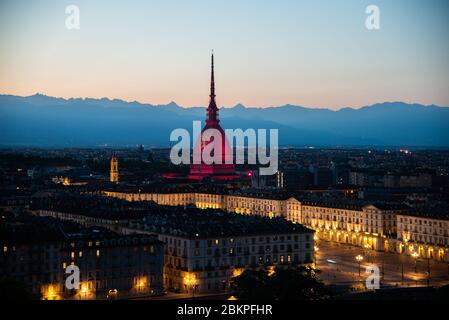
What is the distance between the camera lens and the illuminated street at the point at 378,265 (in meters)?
50.2

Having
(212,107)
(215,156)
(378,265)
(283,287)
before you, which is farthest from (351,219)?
(212,107)

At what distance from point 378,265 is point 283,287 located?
19421 mm

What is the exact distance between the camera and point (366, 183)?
13238 centimetres

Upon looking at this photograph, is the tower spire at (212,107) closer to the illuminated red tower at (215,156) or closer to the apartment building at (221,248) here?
the illuminated red tower at (215,156)

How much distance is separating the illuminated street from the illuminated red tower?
183 feet

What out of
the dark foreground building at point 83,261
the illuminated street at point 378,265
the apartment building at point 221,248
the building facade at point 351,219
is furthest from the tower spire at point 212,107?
the dark foreground building at point 83,261

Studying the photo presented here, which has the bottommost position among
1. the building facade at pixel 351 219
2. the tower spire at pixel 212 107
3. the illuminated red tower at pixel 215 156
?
the building facade at pixel 351 219

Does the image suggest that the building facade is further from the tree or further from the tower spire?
the tower spire

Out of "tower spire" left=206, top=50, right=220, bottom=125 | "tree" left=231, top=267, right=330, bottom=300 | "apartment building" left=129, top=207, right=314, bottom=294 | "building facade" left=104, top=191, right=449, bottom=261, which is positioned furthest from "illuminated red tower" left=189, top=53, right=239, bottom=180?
"tree" left=231, top=267, right=330, bottom=300

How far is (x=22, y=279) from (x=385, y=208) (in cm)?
3337

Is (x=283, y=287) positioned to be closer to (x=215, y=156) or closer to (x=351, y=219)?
(x=351, y=219)

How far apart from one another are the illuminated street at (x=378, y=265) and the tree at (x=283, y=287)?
28.9ft

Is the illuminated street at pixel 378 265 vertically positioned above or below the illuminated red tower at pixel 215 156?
below
